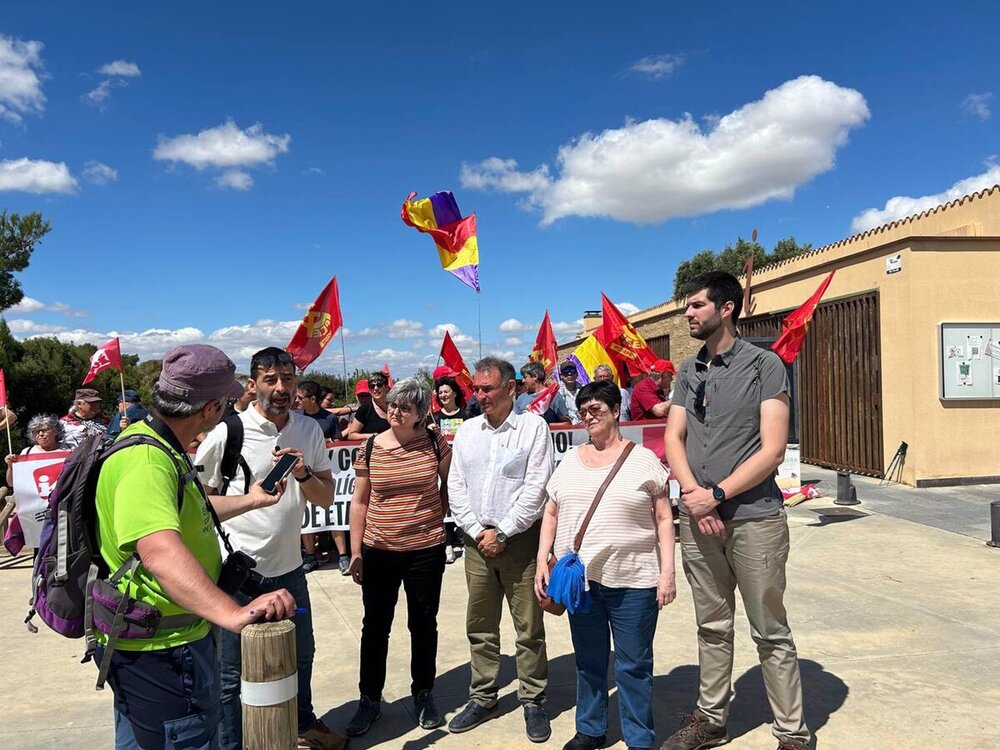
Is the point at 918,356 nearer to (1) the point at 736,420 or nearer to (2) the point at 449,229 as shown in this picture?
(2) the point at 449,229

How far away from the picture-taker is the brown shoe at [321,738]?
345 cm

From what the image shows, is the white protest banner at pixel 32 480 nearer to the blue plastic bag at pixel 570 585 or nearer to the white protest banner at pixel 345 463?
the white protest banner at pixel 345 463

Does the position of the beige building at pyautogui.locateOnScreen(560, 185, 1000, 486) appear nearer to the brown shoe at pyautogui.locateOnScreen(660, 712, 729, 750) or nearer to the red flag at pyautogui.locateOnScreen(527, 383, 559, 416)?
the red flag at pyautogui.locateOnScreen(527, 383, 559, 416)

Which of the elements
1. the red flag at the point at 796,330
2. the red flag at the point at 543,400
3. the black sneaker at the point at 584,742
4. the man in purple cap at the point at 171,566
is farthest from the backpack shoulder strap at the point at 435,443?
the red flag at the point at 796,330

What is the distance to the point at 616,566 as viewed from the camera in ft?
10.8

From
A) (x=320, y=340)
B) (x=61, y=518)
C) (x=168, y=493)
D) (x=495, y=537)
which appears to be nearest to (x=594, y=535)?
(x=495, y=537)

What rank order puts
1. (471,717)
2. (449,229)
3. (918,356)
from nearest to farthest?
(471,717) < (449,229) < (918,356)

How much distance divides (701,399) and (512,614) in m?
1.56

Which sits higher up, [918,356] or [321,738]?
[918,356]

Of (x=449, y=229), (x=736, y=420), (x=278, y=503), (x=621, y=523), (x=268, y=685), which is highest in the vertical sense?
(x=449, y=229)

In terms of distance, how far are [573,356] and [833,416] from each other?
5.62 m

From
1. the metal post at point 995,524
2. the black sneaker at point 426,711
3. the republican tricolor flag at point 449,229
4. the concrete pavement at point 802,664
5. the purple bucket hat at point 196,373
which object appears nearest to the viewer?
the purple bucket hat at point 196,373

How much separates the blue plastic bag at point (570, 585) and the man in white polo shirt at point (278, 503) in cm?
120

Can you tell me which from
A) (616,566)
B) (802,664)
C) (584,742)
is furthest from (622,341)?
(584,742)
